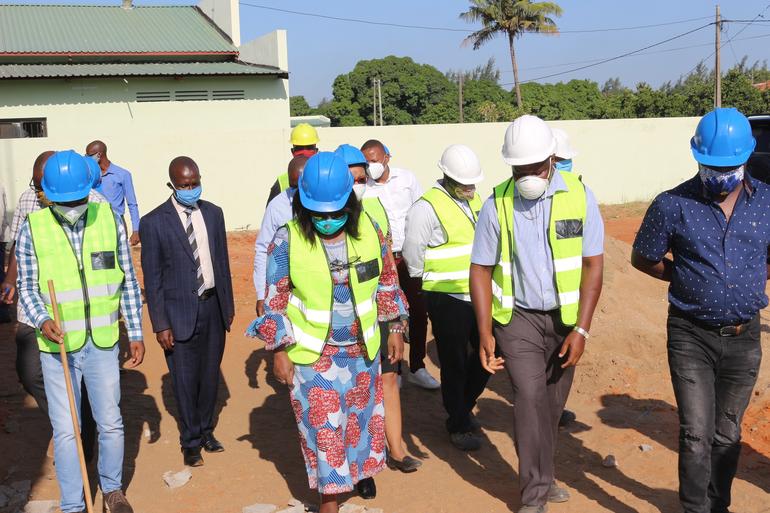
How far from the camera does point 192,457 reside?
18.3 ft

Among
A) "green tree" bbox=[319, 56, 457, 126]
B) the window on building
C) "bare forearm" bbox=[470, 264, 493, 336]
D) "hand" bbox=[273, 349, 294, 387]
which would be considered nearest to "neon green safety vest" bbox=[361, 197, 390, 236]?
"bare forearm" bbox=[470, 264, 493, 336]

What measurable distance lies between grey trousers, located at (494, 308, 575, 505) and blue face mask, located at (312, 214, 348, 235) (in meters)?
0.98

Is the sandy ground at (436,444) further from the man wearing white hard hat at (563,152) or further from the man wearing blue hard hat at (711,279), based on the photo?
the man wearing white hard hat at (563,152)

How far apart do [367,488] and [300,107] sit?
176 feet

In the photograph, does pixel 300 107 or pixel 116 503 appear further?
pixel 300 107

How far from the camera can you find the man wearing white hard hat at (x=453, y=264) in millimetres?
5504

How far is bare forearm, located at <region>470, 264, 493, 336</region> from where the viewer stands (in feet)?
14.4

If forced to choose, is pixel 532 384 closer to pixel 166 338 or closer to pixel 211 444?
pixel 166 338

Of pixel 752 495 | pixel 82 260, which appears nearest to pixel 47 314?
pixel 82 260

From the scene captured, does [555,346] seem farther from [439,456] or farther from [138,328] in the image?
[138,328]

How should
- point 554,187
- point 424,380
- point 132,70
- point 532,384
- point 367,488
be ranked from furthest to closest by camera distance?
point 132,70 < point 424,380 < point 367,488 < point 532,384 < point 554,187

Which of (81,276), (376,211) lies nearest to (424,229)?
(376,211)

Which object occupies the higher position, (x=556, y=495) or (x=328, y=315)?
(x=328, y=315)

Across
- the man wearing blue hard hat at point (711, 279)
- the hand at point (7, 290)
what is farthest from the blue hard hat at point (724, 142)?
the hand at point (7, 290)
